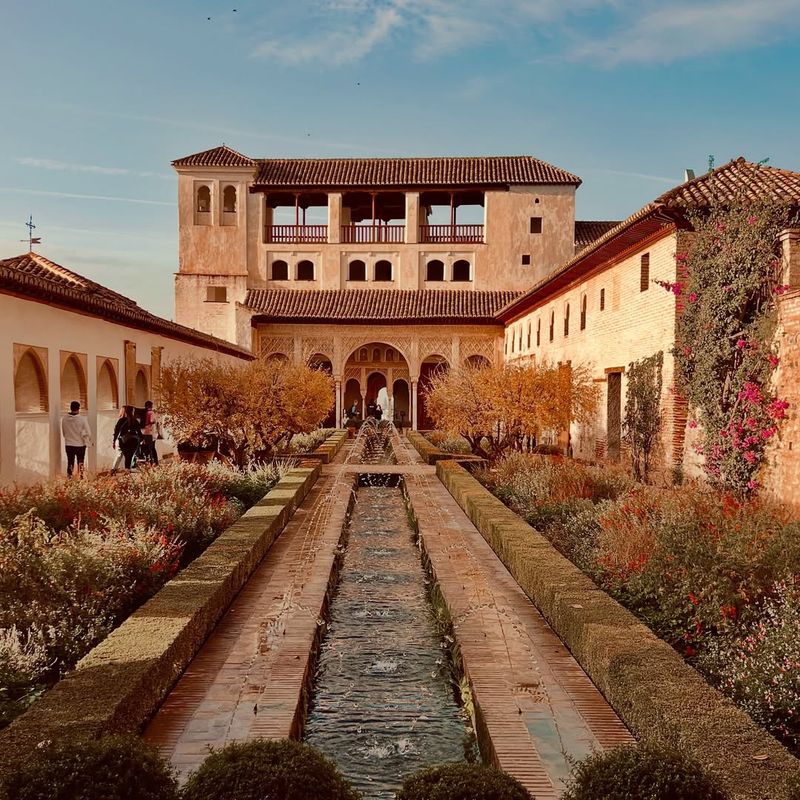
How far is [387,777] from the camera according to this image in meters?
4.17

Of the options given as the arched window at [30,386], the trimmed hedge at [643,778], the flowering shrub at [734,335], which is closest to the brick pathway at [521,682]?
the trimmed hedge at [643,778]

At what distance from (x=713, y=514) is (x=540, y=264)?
27.6 m

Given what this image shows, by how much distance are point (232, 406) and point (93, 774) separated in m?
13.2

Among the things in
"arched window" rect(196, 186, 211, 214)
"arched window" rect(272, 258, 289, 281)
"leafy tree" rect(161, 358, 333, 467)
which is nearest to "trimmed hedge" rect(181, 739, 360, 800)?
"leafy tree" rect(161, 358, 333, 467)

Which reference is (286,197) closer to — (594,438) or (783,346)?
(594,438)

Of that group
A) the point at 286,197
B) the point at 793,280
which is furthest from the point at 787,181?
the point at 286,197

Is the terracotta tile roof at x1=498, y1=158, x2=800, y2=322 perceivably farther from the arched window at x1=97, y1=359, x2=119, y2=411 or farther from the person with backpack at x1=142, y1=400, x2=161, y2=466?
the arched window at x1=97, y1=359, x2=119, y2=411

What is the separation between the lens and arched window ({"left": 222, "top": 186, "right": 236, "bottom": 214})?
34188 mm

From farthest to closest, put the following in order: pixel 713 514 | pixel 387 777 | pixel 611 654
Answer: pixel 713 514
pixel 611 654
pixel 387 777

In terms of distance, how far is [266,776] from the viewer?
110 inches

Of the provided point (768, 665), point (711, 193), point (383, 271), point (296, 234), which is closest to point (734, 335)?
point (711, 193)

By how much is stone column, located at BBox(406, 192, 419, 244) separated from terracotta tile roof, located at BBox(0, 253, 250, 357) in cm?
1246

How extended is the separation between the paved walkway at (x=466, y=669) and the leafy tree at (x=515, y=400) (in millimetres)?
8584

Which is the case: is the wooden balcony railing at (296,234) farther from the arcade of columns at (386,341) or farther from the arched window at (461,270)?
the arched window at (461,270)
